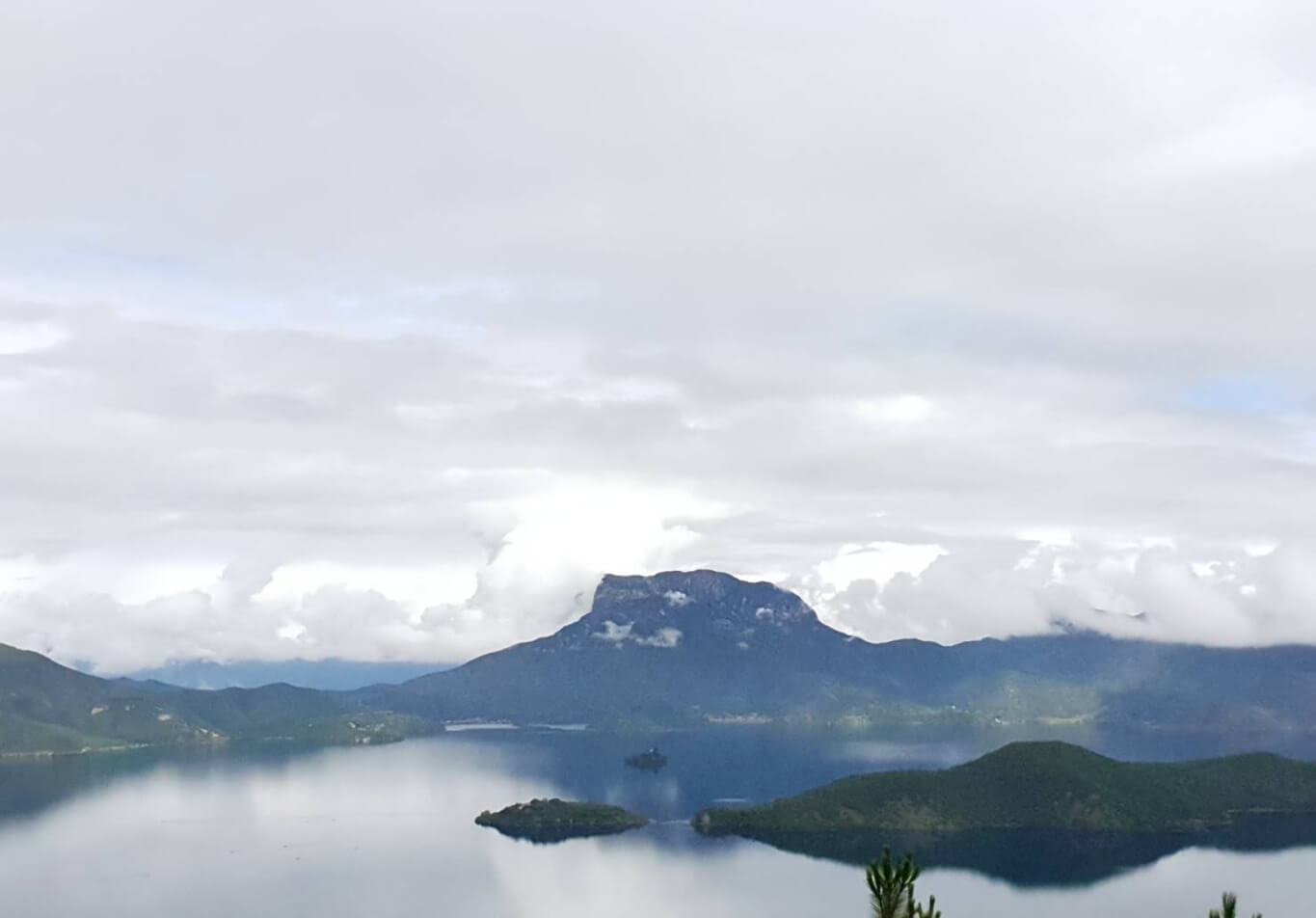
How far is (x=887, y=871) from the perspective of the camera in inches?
2000

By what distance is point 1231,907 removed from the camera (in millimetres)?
53375

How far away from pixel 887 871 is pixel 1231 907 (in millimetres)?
14447
